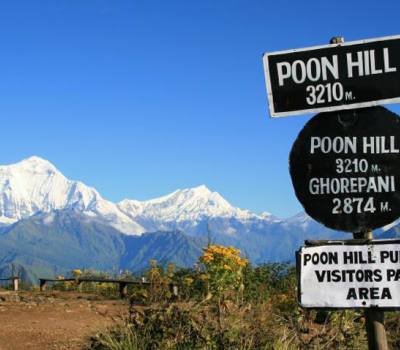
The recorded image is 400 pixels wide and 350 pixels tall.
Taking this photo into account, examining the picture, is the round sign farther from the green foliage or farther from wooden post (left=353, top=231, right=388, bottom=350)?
the green foliage

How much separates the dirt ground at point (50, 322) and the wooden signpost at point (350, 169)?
3.70 meters

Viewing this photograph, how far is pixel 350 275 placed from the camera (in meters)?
4.06

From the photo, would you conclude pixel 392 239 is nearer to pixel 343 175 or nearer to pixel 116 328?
pixel 343 175

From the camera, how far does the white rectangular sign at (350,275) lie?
3.98 meters

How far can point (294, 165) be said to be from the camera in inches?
167

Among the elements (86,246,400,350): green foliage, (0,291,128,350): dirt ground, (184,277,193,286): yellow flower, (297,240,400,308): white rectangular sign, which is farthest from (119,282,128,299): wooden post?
(297,240,400,308): white rectangular sign

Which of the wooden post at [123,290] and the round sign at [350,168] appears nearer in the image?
the round sign at [350,168]

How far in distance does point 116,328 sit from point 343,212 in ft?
13.6

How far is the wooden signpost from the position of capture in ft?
13.2

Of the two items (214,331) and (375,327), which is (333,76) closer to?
(375,327)

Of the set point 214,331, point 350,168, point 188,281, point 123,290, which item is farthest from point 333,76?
point 123,290

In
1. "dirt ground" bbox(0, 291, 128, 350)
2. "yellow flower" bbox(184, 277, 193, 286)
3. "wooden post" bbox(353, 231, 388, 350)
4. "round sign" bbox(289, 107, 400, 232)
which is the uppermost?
"round sign" bbox(289, 107, 400, 232)

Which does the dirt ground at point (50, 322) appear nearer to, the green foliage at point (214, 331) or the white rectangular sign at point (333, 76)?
the green foliage at point (214, 331)

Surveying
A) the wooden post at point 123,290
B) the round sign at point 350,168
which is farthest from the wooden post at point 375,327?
the wooden post at point 123,290
